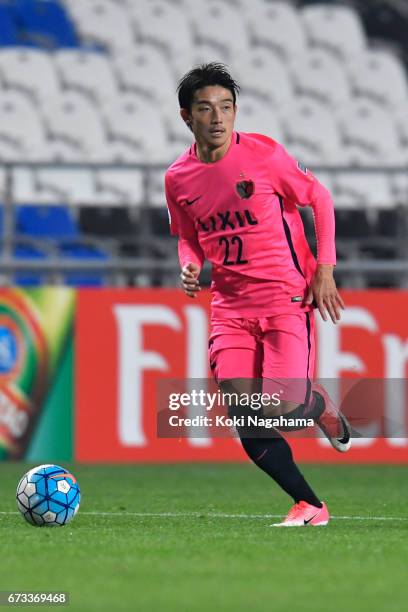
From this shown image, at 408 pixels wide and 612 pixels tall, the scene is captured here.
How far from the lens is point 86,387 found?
10133mm

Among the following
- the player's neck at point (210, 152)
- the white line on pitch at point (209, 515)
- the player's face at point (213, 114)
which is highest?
the player's face at point (213, 114)

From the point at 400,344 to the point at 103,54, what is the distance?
6.28 metres

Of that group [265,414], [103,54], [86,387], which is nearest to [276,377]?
[265,414]

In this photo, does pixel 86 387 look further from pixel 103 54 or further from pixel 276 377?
pixel 103 54

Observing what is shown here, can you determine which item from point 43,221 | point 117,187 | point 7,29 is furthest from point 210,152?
point 7,29

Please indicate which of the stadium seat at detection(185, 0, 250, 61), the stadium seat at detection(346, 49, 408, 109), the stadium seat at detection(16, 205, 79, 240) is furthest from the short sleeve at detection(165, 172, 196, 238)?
the stadium seat at detection(346, 49, 408, 109)

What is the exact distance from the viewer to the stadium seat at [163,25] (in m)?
15.6

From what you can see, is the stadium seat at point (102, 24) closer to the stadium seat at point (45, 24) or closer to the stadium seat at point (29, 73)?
the stadium seat at point (45, 24)

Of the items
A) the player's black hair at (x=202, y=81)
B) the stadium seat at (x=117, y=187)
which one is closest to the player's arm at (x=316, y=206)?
the player's black hair at (x=202, y=81)

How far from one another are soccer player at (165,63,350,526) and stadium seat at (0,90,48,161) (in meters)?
7.39

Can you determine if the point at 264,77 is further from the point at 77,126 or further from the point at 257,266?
the point at 257,266

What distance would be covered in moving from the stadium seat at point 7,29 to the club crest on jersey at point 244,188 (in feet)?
31.2

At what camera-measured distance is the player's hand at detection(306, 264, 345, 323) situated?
561 cm

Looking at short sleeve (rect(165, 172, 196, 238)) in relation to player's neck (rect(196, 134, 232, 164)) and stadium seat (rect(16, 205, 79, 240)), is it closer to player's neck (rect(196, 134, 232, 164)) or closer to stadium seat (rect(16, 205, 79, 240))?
player's neck (rect(196, 134, 232, 164))
